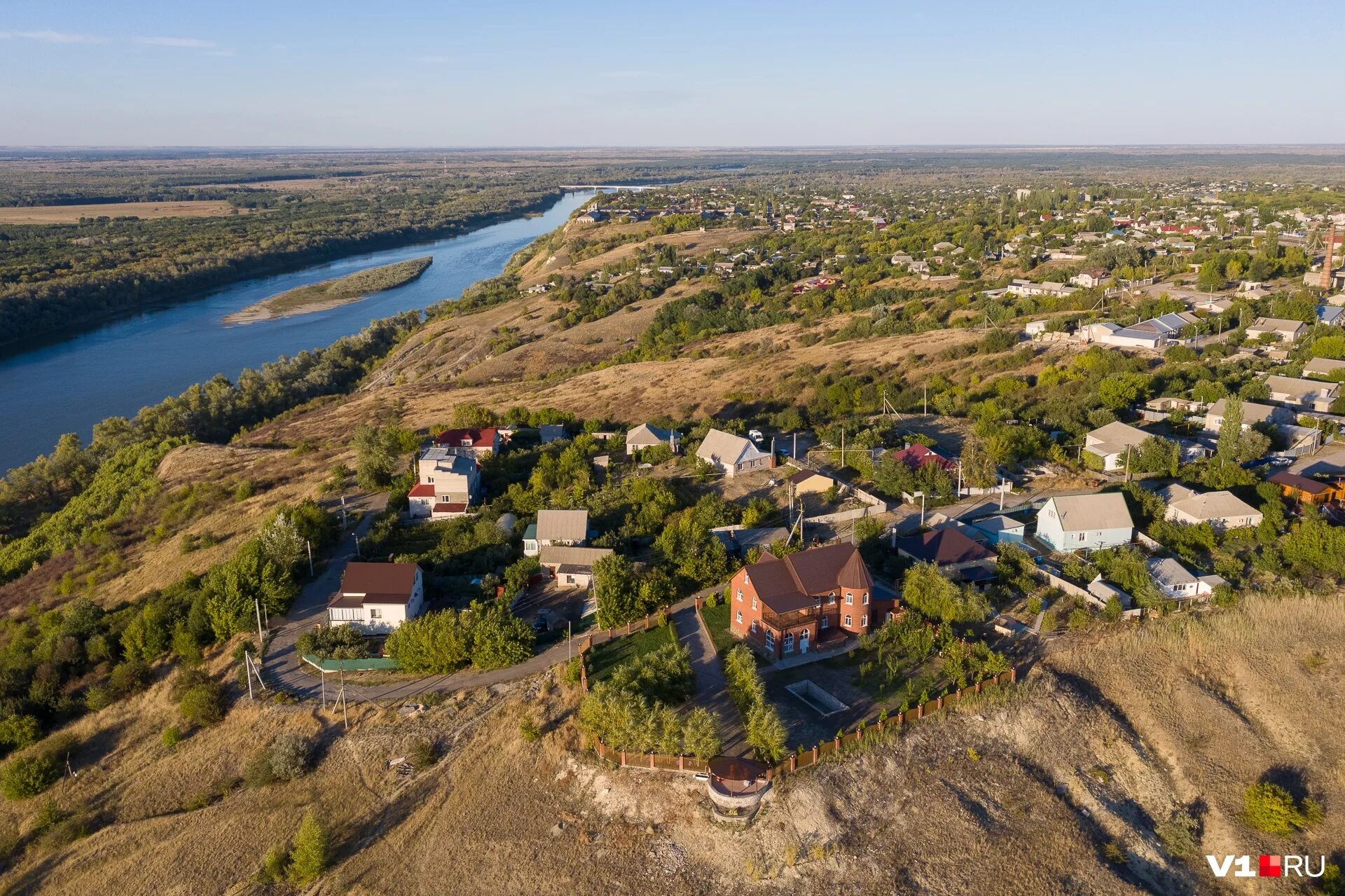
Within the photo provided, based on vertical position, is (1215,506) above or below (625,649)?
above

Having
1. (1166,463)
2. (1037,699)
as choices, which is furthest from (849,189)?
(1037,699)

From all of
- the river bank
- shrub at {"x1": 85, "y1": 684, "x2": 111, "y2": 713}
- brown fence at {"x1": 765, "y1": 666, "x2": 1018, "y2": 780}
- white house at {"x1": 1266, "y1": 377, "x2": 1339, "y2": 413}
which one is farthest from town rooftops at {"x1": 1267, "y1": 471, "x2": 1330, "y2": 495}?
the river bank

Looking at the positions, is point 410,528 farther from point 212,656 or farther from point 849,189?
point 849,189

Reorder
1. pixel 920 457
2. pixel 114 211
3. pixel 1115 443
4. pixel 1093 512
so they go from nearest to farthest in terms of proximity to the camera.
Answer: pixel 1093 512, pixel 920 457, pixel 1115 443, pixel 114 211

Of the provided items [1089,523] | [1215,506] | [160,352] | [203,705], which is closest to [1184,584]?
[1089,523]

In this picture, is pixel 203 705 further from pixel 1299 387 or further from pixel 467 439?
pixel 1299 387
